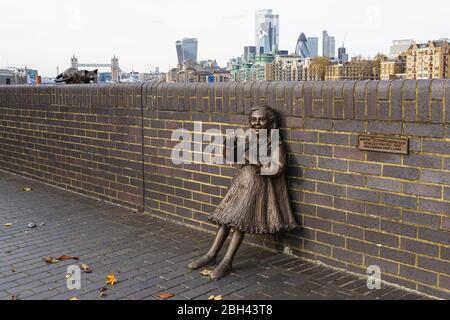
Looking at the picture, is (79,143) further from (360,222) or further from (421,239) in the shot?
(421,239)

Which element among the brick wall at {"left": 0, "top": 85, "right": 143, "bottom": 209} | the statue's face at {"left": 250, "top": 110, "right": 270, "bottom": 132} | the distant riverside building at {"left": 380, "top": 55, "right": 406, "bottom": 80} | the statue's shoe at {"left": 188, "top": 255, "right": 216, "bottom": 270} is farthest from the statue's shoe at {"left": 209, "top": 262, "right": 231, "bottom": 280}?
the distant riverside building at {"left": 380, "top": 55, "right": 406, "bottom": 80}

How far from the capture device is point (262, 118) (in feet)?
17.8

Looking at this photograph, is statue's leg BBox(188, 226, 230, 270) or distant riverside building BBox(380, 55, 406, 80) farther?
distant riverside building BBox(380, 55, 406, 80)

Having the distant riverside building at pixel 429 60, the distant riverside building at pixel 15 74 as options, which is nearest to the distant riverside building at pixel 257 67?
the distant riverside building at pixel 429 60

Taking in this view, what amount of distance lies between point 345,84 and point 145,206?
3.74 metres

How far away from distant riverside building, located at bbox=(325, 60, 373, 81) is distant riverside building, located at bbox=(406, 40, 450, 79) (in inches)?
280

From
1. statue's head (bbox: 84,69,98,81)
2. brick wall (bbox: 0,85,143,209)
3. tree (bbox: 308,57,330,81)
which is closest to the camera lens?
brick wall (bbox: 0,85,143,209)

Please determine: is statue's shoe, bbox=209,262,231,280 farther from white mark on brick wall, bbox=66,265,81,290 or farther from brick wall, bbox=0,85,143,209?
brick wall, bbox=0,85,143,209

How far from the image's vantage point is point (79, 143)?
9.03 metres

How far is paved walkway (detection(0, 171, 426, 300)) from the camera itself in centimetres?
465

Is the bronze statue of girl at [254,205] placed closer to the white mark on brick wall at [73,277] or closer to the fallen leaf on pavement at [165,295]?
the fallen leaf on pavement at [165,295]

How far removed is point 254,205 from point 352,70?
338ft
